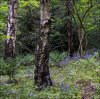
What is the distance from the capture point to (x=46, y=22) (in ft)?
29.7

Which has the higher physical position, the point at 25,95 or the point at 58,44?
the point at 25,95

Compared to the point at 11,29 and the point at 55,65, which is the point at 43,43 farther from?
the point at 55,65

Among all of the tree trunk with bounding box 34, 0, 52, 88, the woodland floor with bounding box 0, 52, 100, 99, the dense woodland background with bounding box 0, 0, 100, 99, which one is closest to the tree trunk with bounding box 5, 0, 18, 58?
the dense woodland background with bounding box 0, 0, 100, 99

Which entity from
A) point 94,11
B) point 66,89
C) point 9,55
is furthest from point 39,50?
point 94,11

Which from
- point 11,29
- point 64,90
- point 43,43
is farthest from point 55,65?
point 64,90

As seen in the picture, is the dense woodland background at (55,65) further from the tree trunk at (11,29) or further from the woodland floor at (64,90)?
the tree trunk at (11,29)

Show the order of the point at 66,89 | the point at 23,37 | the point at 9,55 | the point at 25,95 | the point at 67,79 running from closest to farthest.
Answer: the point at 25,95, the point at 66,89, the point at 67,79, the point at 9,55, the point at 23,37

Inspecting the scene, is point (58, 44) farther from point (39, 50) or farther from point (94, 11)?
point (39, 50)

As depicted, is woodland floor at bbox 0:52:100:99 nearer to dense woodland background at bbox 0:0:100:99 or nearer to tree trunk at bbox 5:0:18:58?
dense woodland background at bbox 0:0:100:99

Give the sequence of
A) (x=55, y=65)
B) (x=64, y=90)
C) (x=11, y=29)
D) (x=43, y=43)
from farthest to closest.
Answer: (x=55, y=65) < (x=11, y=29) < (x=43, y=43) < (x=64, y=90)

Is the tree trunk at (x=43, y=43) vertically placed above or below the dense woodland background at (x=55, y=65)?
above

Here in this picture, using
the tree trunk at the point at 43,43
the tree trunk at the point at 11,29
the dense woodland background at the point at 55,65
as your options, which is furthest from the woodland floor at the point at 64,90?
the tree trunk at the point at 11,29

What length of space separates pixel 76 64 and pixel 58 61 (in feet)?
5.26

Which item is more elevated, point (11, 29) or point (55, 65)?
point (11, 29)
